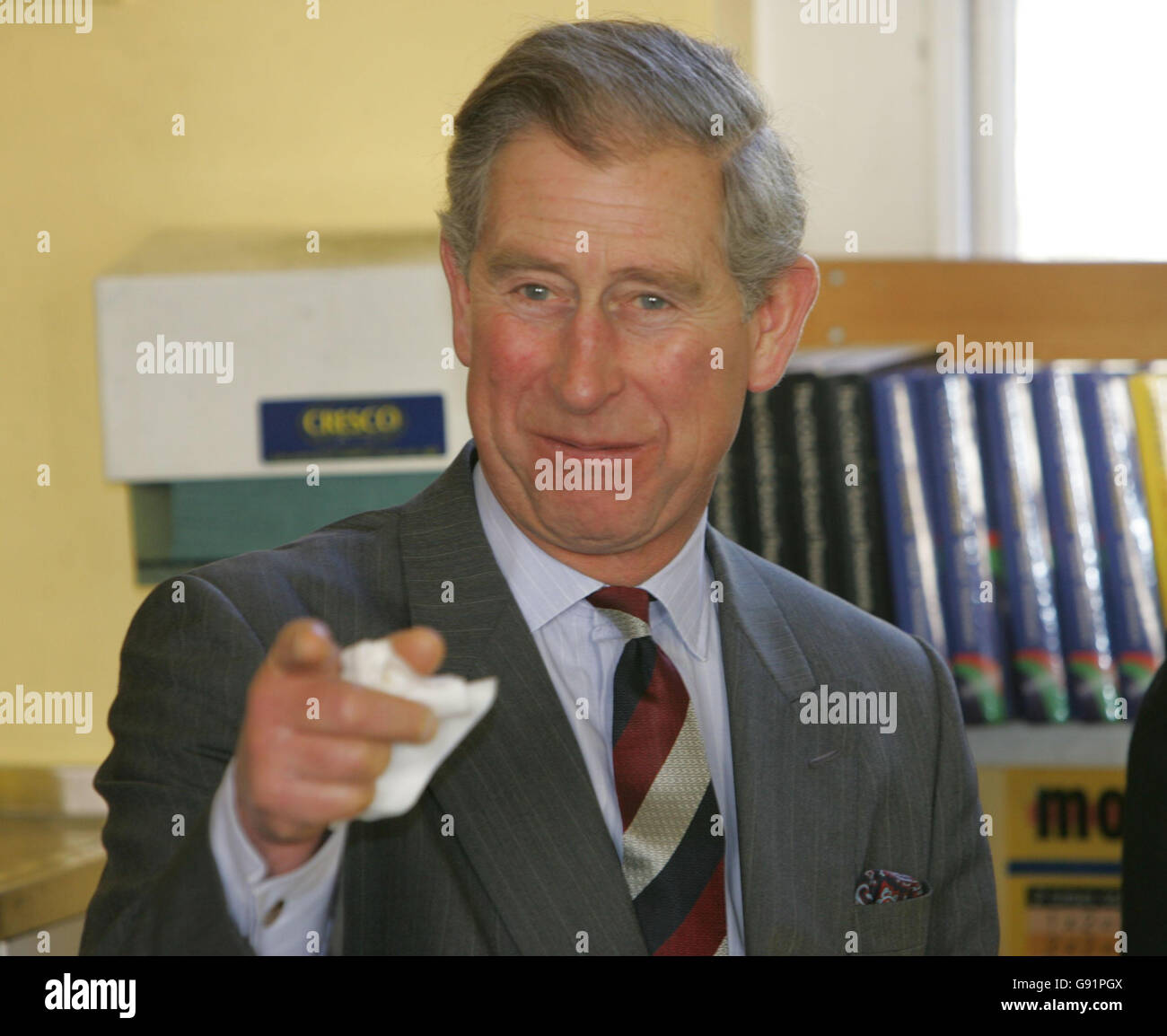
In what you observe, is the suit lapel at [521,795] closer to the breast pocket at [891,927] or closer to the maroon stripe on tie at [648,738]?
the maroon stripe on tie at [648,738]

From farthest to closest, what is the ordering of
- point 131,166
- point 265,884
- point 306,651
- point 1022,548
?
point 131,166, point 1022,548, point 265,884, point 306,651

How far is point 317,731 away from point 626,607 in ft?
1.40

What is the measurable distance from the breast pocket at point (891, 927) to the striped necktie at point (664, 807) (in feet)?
0.40

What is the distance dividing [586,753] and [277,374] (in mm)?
724

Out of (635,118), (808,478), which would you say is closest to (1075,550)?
(808,478)

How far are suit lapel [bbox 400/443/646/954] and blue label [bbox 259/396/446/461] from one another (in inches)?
22.1

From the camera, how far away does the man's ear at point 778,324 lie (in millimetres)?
1052

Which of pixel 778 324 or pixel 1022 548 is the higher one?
pixel 778 324

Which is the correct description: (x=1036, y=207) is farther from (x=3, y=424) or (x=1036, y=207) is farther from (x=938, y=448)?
(x=3, y=424)

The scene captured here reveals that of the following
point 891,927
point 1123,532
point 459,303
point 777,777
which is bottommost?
point 891,927

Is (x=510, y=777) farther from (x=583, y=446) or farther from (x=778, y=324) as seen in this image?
(x=778, y=324)

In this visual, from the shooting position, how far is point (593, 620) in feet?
3.15

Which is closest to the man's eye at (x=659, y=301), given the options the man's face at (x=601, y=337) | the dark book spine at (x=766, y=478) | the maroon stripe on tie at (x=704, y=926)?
the man's face at (x=601, y=337)
